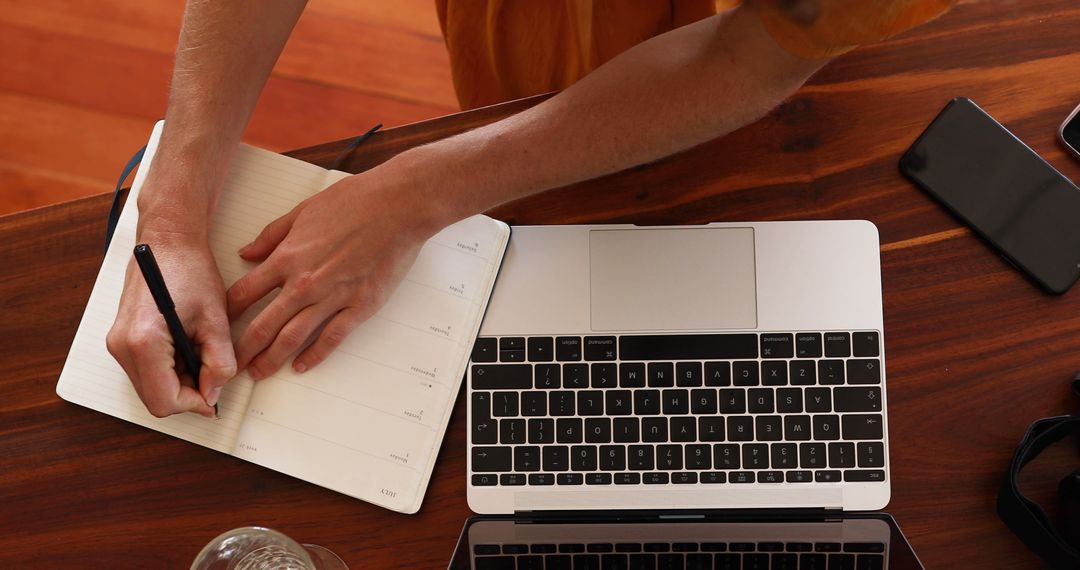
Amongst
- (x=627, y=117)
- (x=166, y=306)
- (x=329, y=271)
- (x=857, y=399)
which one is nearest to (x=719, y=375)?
(x=857, y=399)

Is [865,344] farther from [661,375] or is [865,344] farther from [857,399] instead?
[661,375]

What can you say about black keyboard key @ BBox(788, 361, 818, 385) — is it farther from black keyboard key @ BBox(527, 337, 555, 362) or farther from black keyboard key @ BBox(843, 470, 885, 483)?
black keyboard key @ BBox(527, 337, 555, 362)

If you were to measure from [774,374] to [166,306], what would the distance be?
0.53 meters

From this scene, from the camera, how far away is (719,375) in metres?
0.78

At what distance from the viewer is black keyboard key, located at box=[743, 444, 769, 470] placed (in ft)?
2.52

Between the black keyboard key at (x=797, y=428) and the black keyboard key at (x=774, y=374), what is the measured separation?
0.11 feet

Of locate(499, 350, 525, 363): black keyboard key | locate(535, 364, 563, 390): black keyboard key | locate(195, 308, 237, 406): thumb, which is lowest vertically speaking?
locate(535, 364, 563, 390): black keyboard key

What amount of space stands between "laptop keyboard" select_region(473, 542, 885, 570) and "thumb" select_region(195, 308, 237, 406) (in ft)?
0.91

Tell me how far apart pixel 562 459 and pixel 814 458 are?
228mm

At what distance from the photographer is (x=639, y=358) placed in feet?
2.59

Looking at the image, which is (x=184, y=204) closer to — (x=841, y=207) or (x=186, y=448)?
(x=186, y=448)

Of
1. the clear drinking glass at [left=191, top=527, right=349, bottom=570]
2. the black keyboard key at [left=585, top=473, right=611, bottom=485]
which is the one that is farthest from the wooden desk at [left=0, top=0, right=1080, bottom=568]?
the black keyboard key at [left=585, top=473, right=611, bottom=485]

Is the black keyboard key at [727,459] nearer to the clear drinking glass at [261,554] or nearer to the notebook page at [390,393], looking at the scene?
the notebook page at [390,393]

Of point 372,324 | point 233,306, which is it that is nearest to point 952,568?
point 372,324
